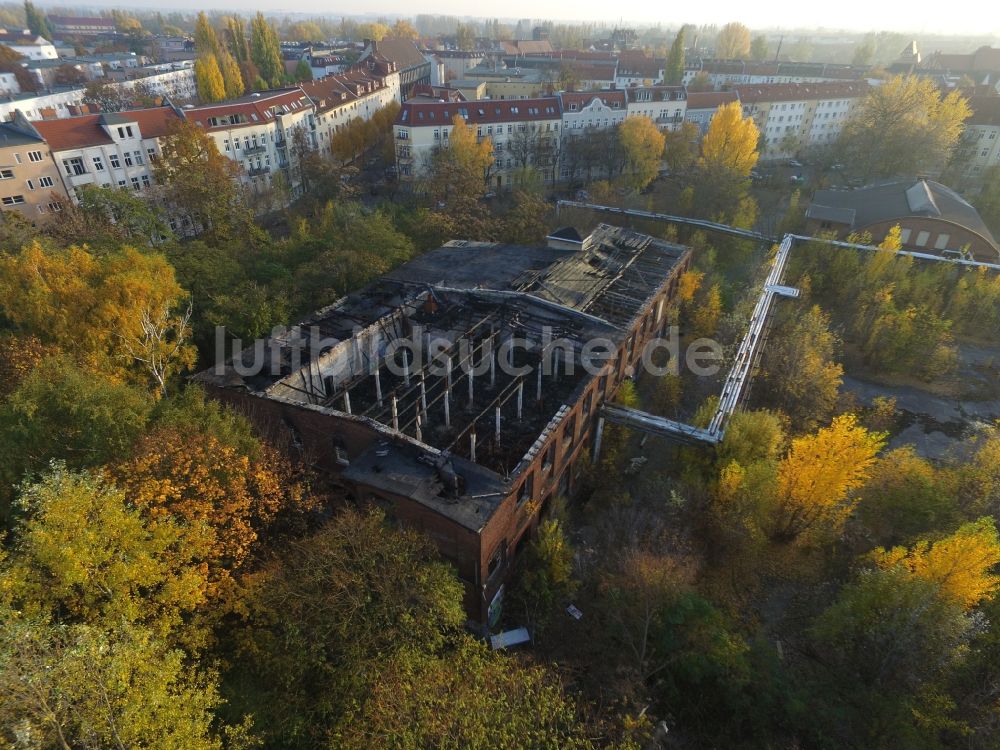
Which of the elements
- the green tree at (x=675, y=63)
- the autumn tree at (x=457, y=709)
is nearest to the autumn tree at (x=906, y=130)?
the green tree at (x=675, y=63)

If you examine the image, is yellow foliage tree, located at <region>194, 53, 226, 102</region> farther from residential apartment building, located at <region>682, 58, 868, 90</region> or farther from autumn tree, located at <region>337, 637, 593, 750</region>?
autumn tree, located at <region>337, 637, 593, 750</region>

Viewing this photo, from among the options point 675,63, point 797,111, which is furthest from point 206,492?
point 675,63

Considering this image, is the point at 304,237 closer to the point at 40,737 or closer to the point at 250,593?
the point at 250,593

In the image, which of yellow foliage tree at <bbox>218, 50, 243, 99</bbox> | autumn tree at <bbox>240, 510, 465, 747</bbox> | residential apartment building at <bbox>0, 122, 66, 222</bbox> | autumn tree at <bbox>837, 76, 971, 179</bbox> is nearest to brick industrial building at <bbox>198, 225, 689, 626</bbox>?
autumn tree at <bbox>240, 510, 465, 747</bbox>

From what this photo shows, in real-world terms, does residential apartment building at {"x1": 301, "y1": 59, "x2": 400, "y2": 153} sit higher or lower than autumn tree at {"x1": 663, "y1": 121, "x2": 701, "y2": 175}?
higher

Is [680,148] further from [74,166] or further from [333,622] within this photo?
[333,622]

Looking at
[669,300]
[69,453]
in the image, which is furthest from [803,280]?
[69,453]
